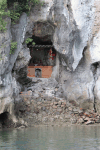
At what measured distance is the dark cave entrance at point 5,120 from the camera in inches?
767

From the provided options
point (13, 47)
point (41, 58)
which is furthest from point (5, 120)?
point (41, 58)

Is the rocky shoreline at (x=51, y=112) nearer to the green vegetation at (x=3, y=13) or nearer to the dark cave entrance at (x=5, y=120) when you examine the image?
the dark cave entrance at (x=5, y=120)

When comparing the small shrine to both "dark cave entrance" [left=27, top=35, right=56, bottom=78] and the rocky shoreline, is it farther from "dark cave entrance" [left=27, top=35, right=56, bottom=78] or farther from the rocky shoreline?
the rocky shoreline

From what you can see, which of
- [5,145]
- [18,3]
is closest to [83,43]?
[18,3]

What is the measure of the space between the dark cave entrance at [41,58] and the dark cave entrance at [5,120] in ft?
27.1

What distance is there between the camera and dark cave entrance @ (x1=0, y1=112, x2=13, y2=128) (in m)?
19.5

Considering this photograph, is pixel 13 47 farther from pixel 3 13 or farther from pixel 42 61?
pixel 42 61

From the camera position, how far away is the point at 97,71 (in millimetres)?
23797

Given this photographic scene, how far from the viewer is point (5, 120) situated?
1981cm

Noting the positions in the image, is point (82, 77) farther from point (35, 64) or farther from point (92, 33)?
point (35, 64)

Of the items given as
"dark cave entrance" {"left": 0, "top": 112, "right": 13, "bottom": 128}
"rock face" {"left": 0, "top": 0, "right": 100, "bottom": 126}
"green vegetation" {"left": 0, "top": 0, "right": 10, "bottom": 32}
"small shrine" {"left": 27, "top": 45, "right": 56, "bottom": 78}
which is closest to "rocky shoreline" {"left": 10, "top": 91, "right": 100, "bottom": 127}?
"rock face" {"left": 0, "top": 0, "right": 100, "bottom": 126}

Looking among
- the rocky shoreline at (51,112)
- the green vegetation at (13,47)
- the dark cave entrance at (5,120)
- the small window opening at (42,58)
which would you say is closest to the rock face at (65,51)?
the green vegetation at (13,47)

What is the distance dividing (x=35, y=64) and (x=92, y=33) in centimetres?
841

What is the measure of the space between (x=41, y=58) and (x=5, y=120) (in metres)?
10.9
